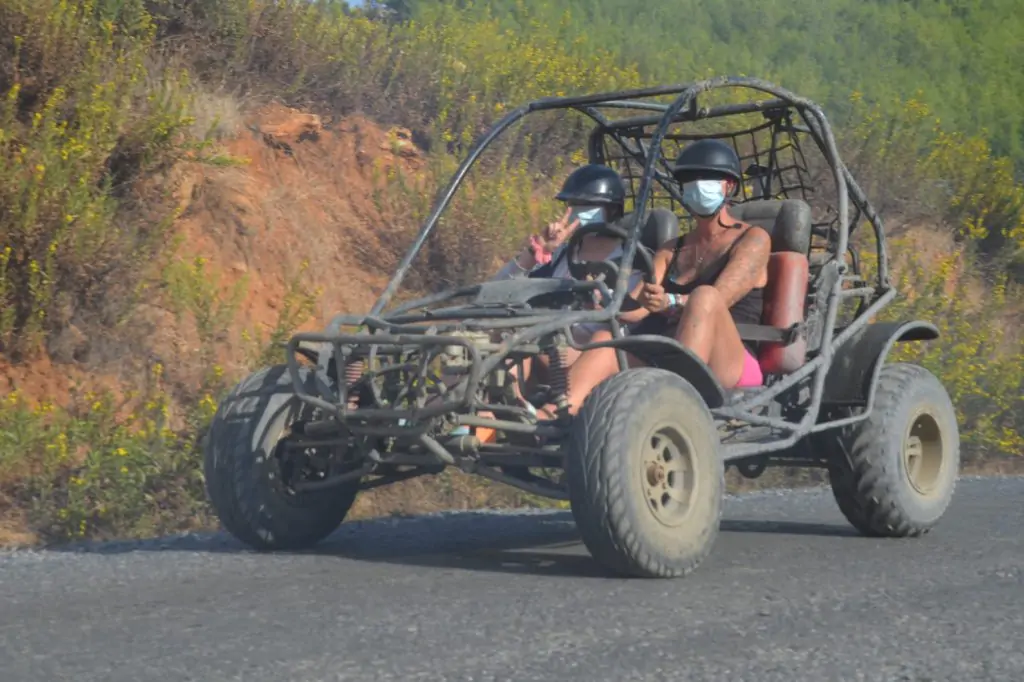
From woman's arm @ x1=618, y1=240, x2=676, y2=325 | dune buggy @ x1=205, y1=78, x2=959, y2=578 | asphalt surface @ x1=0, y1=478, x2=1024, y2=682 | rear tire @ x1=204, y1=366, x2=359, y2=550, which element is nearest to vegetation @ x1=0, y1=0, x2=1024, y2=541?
asphalt surface @ x1=0, y1=478, x2=1024, y2=682

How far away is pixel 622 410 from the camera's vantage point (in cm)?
609

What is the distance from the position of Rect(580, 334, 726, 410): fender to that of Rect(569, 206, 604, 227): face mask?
114cm

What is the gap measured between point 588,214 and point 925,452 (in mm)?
2205

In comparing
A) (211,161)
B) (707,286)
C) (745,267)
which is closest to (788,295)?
(745,267)

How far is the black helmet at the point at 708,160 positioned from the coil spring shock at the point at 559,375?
1.41 m

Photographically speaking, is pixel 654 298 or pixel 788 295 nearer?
pixel 654 298

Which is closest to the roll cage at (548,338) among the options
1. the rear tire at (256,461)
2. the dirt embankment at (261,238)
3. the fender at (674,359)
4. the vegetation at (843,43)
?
the fender at (674,359)

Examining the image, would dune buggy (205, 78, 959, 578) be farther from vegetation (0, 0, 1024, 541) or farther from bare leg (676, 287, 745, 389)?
vegetation (0, 0, 1024, 541)

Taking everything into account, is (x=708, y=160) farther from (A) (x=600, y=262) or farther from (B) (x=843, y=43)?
(B) (x=843, y=43)

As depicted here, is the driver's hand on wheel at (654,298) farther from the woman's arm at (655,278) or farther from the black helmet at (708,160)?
the black helmet at (708,160)

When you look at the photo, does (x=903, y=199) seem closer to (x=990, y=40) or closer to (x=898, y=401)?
(x=898, y=401)

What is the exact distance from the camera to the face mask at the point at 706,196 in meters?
7.57

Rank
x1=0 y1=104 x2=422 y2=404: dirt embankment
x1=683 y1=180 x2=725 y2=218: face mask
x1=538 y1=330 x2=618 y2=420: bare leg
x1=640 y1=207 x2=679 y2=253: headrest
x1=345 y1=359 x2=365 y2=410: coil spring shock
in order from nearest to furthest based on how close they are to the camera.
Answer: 1. x1=345 y1=359 x2=365 y2=410: coil spring shock
2. x1=538 y1=330 x2=618 y2=420: bare leg
3. x1=683 y1=180 x2=725 y2=218: face mask
4. x1=640 y1=207 x2=679 y2=253: headrest
5. x1=0 y1=104 x2=422 y2=404: dirt embankment

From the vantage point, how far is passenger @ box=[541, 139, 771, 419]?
6.97 meters
